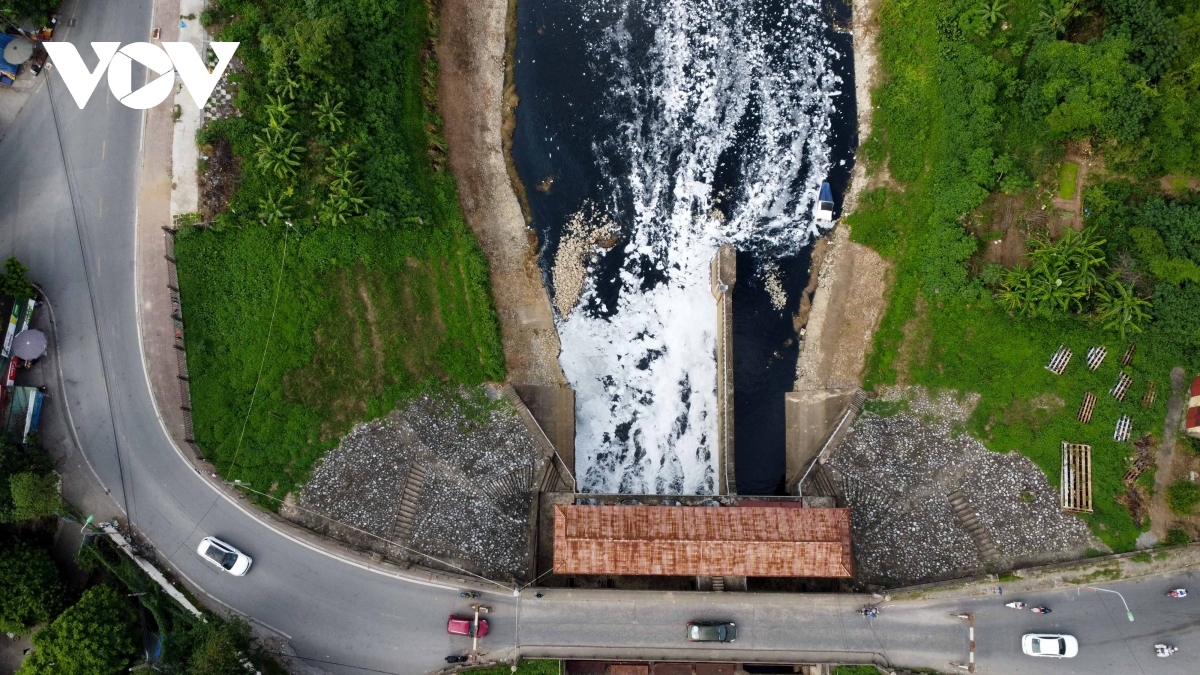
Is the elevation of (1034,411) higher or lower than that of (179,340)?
lower

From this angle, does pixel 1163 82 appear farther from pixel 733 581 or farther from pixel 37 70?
pixel 37 70

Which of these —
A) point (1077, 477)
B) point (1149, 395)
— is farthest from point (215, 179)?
point (1149, 395)

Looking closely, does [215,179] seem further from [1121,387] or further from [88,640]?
[1121,387]

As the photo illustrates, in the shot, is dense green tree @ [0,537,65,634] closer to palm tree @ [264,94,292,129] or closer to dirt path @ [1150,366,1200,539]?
palm tree @ [264,94,292,129]

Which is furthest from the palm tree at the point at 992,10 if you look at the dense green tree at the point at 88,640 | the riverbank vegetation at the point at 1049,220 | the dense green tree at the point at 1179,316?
the dense green tree at the point at 88,640

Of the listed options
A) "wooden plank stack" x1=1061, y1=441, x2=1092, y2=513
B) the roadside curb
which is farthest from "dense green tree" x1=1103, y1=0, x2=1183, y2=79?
the roadside curb
